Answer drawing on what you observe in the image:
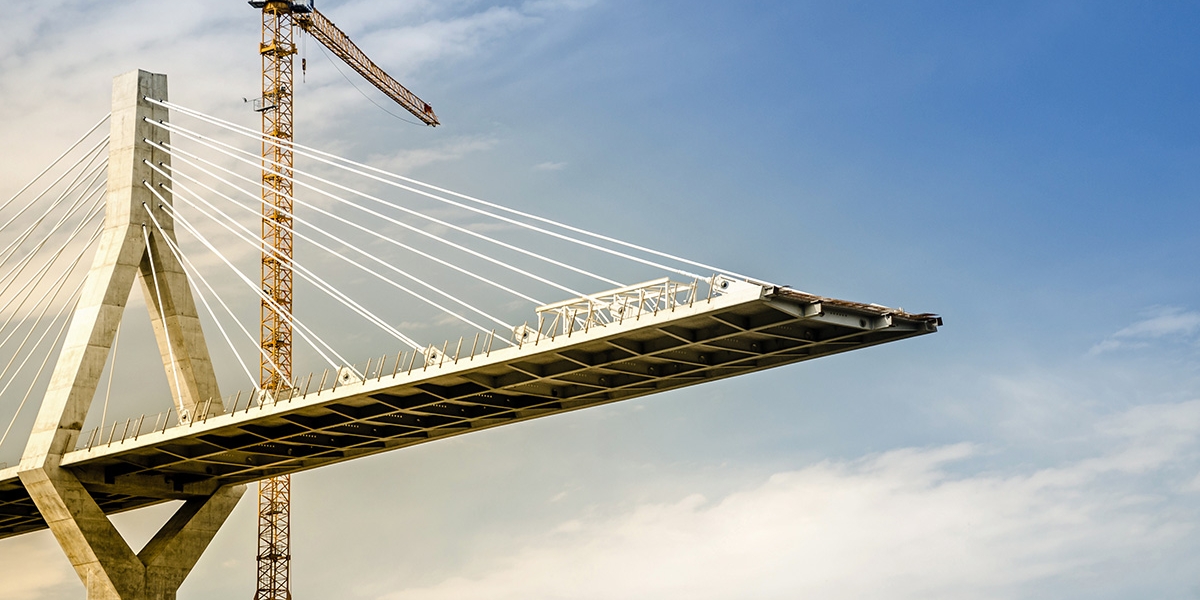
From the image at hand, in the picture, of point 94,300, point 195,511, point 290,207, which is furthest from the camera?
point 290,207

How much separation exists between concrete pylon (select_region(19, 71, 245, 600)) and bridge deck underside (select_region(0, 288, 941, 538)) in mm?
1321

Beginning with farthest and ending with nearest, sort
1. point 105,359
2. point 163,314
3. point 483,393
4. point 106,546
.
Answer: point 163,314
point 105,359
point 106,546
point 483,393

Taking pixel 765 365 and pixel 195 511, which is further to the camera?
pixel 195 511

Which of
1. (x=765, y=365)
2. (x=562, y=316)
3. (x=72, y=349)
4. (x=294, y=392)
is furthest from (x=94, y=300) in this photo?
(x=765, y=365)

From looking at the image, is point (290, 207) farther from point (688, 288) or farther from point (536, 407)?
point (688, 288)

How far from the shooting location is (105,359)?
69.6 m

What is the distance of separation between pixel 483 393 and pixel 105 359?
19.9 m

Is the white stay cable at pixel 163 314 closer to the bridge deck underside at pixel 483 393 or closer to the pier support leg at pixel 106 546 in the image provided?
the bridge deck underside at pixel 483 393

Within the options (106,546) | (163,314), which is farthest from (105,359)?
(106,546)

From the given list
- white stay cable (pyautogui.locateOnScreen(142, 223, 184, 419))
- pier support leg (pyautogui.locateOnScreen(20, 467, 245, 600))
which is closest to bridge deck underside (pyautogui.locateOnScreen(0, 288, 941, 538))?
pier support leg (pyautogui.locateOnScreen(20, 467, 245, 600))

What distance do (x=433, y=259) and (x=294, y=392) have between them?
27.9ft

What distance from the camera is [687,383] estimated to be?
6175 centimetres

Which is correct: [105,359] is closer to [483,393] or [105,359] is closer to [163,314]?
[163,314]

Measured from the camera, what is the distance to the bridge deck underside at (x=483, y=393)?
2115 inches
